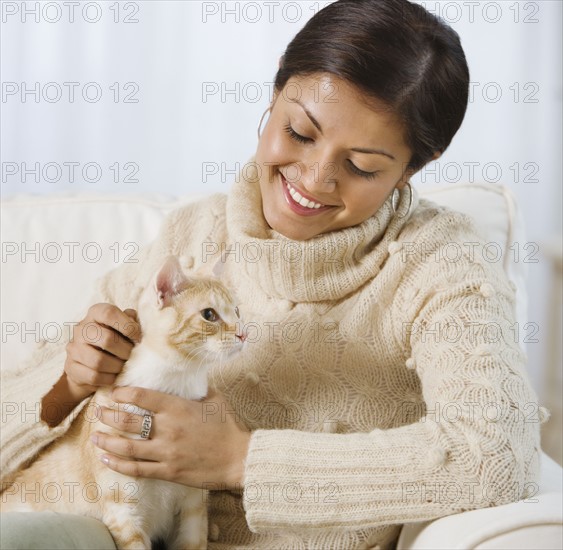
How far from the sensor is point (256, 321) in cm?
136

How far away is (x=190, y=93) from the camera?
2.37 metres

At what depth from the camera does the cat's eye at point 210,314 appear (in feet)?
3.55

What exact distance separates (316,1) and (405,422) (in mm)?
1413

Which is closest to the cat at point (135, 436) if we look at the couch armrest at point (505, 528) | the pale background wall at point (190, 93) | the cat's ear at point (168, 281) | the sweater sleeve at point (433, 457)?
the cat's ear at point (168, 281)

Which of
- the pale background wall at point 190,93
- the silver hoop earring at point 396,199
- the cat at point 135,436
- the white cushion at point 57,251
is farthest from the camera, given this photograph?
the pale background wall at point 190,93

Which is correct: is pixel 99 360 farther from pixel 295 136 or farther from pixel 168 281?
pixel 295 136

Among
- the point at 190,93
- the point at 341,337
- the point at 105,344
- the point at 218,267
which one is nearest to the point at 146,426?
the point at 105,344

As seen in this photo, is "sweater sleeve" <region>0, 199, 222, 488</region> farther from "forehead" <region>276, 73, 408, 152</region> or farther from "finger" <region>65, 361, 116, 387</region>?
"forehead" <region>276, 73, 408, 152</region>

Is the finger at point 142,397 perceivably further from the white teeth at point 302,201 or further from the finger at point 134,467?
the white teeth at point 302,201

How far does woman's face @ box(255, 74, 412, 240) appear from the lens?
117cm

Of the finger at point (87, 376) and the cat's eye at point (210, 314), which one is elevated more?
the cat's eye at point (210, 314)

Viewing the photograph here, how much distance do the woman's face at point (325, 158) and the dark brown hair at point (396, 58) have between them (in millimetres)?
22

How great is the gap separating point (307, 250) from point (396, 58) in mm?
321

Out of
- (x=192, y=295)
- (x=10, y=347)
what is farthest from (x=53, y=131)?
(x=192, y=295)
